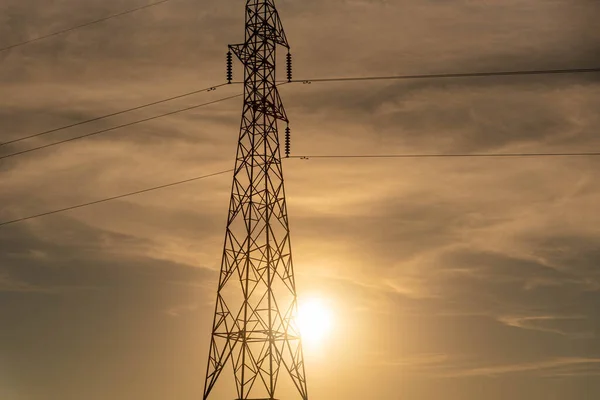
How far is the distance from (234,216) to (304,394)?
1337 cm

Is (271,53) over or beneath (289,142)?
over

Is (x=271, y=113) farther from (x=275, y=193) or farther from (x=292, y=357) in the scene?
(x=292, y=357)

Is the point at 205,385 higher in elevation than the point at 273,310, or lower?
lower

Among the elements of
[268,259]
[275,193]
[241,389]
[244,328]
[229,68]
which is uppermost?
[229,68]

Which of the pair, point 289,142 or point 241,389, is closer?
point 241,389

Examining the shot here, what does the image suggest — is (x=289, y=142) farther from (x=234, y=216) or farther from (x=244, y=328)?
(x=244, y=328)

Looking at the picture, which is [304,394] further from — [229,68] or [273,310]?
[229,68]

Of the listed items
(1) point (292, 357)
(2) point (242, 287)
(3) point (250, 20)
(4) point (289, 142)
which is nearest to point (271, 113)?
(4) point (289, 142)

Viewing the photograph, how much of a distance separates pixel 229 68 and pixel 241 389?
23284 mm

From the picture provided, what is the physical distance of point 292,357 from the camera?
61094 mm

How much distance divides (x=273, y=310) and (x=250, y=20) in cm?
2154

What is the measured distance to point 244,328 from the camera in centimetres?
6034

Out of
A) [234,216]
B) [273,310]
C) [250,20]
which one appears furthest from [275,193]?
[250,20]

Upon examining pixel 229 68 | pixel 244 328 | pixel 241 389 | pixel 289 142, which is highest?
pixel 229 68
